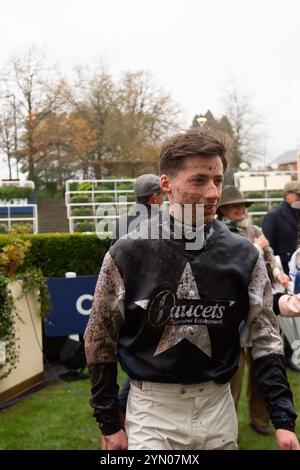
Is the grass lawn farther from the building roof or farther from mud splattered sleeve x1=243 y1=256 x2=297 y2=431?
the building roof

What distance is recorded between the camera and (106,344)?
1.87m

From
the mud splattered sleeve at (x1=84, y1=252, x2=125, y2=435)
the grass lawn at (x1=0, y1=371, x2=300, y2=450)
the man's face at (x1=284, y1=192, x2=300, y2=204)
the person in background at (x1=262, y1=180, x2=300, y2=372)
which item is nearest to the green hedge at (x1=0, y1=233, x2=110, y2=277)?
the grass lawn at (x1=0, y1=371, x2=300, y2=450)

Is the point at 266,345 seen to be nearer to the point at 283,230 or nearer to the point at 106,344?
the point at 106,344

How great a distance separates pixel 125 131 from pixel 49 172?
7606 mm

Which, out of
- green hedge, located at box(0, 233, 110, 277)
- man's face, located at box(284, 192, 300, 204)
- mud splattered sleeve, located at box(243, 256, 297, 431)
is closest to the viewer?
mud splattered sleeve, located at box(243, 256, 297, 431)

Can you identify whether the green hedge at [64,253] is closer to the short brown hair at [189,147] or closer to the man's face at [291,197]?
the man's face at [291,197]

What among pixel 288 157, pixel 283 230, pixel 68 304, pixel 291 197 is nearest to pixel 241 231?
pixel 291 197

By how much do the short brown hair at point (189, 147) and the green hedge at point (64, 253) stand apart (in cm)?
517

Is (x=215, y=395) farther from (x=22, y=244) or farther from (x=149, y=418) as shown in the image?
(x=22, y=244)

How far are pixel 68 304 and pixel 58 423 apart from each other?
5.99 feet

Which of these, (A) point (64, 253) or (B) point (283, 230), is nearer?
(B) point (283, 230)

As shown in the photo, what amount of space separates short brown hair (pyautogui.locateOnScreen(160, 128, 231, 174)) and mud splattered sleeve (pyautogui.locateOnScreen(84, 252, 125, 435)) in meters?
0.39

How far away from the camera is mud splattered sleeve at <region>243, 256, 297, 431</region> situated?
1.80m

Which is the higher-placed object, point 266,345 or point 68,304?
point 266,345
